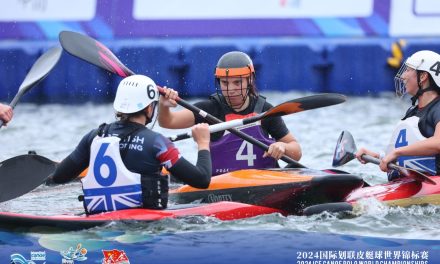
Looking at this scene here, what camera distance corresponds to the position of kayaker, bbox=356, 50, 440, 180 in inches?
336

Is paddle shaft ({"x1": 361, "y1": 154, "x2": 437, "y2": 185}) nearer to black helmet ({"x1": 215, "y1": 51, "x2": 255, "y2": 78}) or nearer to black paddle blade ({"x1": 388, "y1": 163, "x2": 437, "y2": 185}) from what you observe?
black paddle blade ({"x1": 388, "y1": 163, "x2": 437, "y2": 185})

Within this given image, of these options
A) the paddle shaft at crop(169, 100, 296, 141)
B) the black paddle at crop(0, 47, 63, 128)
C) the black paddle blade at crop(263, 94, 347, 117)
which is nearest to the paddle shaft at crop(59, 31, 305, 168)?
the black paddle at crop(0, 47, 63, 128)

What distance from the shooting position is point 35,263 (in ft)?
23.1

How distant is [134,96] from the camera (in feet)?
24.3

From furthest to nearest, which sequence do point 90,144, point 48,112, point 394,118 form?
point 48,112 < point 394,118 < point 90,144

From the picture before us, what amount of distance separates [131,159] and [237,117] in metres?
1.82

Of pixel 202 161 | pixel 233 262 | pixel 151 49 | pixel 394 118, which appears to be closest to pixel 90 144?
pixel 202 161

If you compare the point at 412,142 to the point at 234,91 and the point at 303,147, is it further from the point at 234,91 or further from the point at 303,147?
the point at 303,147

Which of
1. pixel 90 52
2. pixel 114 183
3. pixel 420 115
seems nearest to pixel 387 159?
pixel 420 115

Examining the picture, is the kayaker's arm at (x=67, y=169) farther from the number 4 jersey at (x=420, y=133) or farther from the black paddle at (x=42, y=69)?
the number 4 jersey at (x=420, y=133)

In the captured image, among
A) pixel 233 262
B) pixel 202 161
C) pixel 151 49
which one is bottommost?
pixel 233 262

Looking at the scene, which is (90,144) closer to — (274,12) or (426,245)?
(426,245)

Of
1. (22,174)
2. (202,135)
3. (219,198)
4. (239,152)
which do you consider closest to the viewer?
(202,135)

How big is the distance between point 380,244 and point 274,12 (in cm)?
1038
